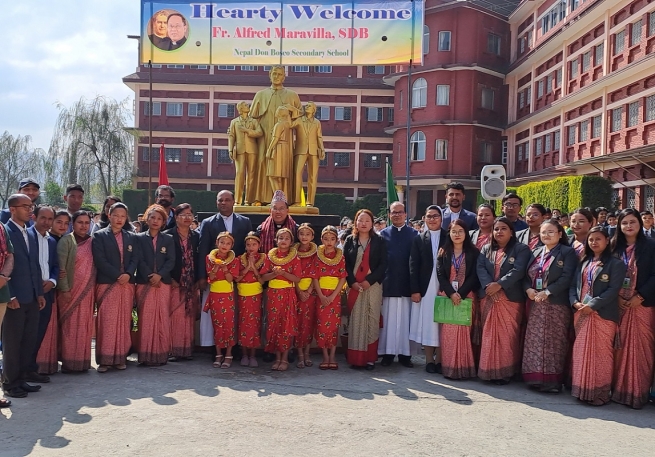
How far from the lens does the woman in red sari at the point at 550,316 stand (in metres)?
5.62

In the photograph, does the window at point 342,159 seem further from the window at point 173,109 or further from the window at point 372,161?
the window at point 173,109

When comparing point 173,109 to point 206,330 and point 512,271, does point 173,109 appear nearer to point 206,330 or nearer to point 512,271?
point 206,330

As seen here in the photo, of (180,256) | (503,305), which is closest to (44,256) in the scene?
Answer: (180,256)

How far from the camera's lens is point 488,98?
31.8m

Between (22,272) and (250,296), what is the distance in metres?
2.23

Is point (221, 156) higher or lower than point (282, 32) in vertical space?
lower

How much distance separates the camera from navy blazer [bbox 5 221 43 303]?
5125 millimetres

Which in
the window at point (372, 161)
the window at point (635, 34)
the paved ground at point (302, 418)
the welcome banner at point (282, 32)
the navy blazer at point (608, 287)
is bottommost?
the paved ground at point (302, 418)

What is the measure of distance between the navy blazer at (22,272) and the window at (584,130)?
74.9 ft

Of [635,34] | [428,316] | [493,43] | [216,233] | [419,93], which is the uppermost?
[493,43]

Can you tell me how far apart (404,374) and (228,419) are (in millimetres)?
2283

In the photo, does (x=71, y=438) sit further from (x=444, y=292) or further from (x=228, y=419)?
(x=444, y=292)

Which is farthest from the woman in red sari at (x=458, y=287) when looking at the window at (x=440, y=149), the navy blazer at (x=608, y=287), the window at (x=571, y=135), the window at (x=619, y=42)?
the window at (x=440, y=149)

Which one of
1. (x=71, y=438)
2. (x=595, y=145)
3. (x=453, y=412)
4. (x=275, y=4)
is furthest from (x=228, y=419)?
(x=595, y=145)
